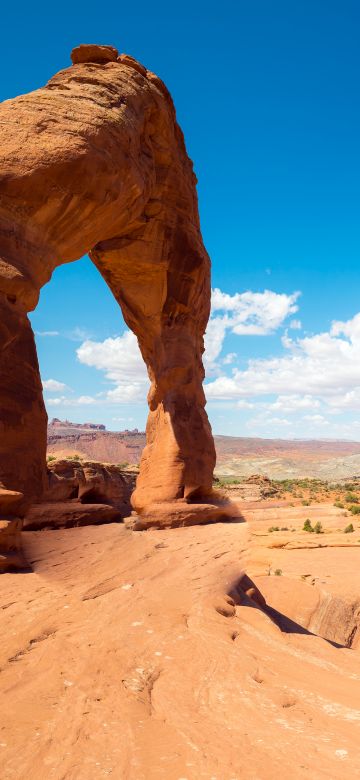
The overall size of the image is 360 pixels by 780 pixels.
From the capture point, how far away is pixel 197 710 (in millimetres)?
3016

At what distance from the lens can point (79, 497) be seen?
520 inches

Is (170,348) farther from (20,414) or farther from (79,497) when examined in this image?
(20,414)

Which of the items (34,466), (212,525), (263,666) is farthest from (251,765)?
(212,525)

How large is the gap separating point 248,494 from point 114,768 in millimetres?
32443

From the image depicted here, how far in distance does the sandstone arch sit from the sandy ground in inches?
50.7

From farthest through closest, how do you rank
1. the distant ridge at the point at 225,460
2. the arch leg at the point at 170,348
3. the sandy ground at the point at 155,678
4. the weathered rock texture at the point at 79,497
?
the distant ridge at the point at 225,460 → the arch leg at the point at 170,348 → the weathered rock texture at the point at 79,497 → the sandy ground at the point at 155,678

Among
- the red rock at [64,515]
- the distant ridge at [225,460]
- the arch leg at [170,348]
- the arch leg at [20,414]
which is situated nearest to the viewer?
the arch leg at [20,414]

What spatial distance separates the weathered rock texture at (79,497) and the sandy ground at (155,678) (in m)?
0.46

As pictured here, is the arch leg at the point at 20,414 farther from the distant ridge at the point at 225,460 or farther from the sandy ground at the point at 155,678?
the distant ridge at the point at 225,460

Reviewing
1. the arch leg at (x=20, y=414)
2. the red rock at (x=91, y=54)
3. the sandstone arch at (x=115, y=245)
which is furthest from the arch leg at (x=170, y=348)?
the arch leg at (x=20, y=414)

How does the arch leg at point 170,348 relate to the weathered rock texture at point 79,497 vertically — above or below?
above

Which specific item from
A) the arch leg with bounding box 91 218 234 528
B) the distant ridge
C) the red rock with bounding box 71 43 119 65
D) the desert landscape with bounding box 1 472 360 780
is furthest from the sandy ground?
the distant ridge

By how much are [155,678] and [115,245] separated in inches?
431

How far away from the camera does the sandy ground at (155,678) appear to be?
7.92 feet
